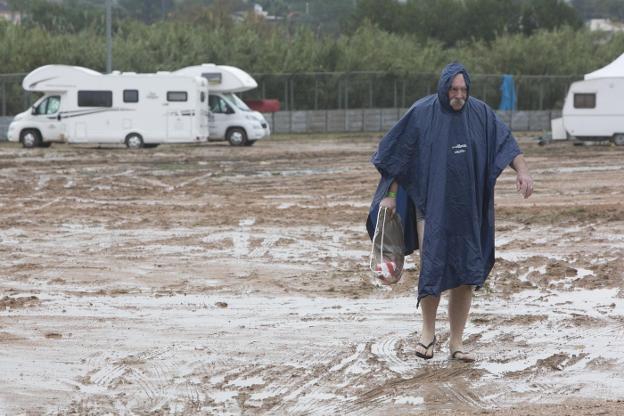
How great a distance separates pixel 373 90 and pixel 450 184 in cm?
4514

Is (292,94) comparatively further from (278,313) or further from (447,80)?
(447,80)

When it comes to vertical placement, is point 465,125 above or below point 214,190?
above

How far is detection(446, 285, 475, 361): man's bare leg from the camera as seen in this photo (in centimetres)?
871

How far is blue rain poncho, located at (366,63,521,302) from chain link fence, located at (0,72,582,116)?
4273 cm

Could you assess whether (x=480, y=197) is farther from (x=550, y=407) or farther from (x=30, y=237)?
(x=30, y=237)

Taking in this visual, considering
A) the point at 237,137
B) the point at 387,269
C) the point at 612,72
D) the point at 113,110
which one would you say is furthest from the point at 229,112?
the point at 387,269

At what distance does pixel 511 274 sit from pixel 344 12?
A: 4812 inches

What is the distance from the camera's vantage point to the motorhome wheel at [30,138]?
39688 millimetres

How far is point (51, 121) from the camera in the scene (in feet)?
130

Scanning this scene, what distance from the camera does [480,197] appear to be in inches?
344

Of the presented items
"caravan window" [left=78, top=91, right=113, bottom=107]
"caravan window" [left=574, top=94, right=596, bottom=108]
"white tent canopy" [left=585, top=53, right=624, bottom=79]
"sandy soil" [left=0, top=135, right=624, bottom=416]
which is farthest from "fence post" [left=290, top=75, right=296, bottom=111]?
"sandy soil" [left=0, top=135, right=624, bottom=416]

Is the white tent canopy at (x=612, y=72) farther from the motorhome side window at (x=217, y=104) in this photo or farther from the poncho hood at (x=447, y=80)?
the poncho hood at (x=447, y=80)

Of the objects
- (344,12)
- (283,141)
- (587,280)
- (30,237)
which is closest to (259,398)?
(587,280)

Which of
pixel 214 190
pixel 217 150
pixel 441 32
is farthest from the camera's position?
pixel 441 32
